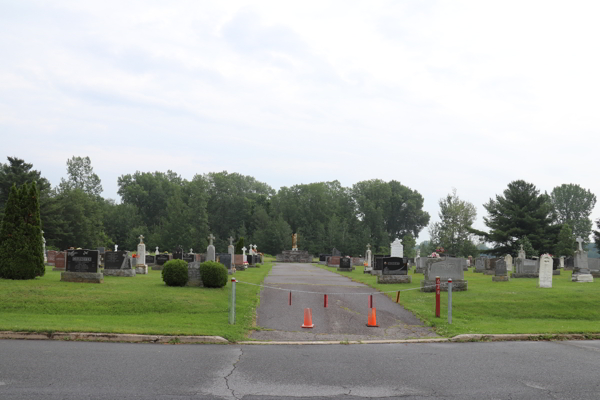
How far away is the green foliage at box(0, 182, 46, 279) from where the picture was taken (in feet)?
55.5

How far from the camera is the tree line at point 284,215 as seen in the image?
184 ft

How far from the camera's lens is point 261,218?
91562 mm

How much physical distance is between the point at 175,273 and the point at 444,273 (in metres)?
10.6

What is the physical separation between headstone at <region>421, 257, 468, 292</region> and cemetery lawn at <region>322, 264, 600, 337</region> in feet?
1.96

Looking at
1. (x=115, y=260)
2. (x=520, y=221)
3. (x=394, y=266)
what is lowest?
(x=115, y=260)

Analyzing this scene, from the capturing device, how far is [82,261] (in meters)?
18.6

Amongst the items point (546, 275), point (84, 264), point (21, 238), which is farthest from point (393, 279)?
point (21, 238)

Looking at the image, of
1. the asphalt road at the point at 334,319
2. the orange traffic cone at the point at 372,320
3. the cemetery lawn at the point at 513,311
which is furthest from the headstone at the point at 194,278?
the orange traffic cone at the point at 372,320

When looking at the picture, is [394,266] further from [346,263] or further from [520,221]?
[520,221]

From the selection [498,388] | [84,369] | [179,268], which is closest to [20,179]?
[179,268]

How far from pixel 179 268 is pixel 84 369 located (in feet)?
35.7

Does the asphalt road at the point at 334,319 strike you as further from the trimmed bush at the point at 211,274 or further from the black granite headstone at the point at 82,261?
the black granite headstone at the point at 82,261

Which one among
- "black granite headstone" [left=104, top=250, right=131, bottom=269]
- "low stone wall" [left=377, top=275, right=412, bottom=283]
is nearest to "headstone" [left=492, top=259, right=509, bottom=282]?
"low stone wall" [left=377, top=275, right=412, bottom=283]

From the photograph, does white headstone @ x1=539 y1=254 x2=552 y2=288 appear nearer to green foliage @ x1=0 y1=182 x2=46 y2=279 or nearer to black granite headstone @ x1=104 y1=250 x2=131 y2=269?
black granite headstone @ x1=104 y1=250 x2=131 y2=269
